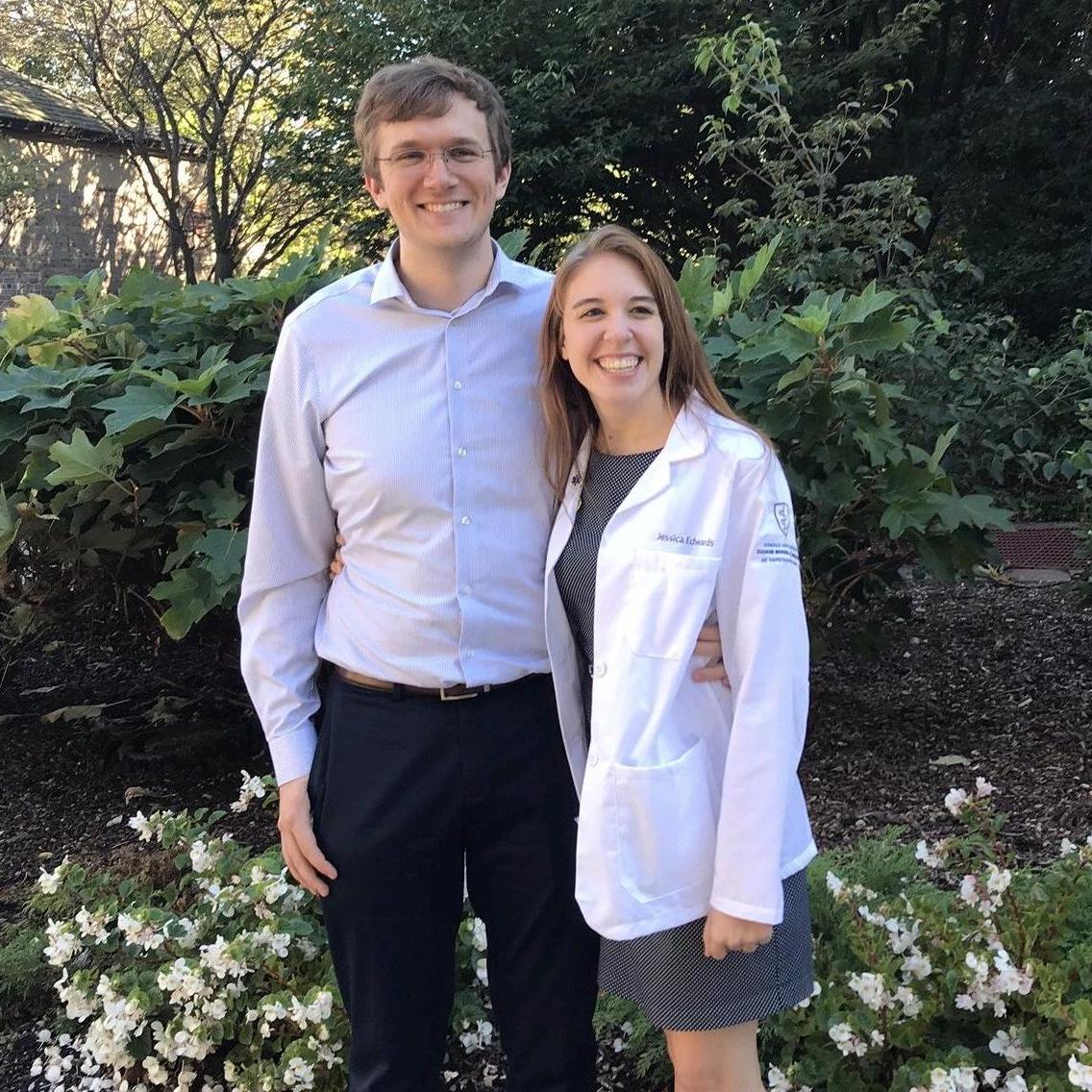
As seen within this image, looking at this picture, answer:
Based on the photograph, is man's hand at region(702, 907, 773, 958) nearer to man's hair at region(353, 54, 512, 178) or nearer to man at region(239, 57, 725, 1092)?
man at region(239, 57, 725, 1092)

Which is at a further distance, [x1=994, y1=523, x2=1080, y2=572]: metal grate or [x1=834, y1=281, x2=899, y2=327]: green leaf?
[x1=994, y1=523, x2=1080, y2=572]: metal grate

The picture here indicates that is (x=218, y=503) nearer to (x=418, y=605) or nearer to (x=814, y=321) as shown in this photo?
(x=418, y=605)

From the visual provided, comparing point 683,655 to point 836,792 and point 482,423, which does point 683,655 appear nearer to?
point 482,423

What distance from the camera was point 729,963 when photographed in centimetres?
173

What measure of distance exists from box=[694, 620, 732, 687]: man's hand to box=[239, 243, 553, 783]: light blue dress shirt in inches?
12.8

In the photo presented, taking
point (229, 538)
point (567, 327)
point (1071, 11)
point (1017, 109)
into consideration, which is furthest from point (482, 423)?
point (1071, 11)

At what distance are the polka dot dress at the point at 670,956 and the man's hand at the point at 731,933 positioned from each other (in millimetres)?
54

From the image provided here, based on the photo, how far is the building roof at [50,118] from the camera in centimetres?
1992

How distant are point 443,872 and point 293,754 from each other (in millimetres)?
349

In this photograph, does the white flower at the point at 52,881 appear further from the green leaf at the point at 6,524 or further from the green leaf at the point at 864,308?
the green leaf at the point at 864,308

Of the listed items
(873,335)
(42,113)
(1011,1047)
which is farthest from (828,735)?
(42,113)

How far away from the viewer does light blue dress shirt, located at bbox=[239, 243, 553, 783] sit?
1903 millimetres

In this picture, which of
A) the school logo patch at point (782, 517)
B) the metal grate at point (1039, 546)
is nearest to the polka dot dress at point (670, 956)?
the school logo patch at point (782, 517)

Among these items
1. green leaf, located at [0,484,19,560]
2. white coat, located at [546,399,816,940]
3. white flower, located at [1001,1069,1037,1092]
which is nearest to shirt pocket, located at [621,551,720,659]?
white coat, located at [546,399,816,940]
